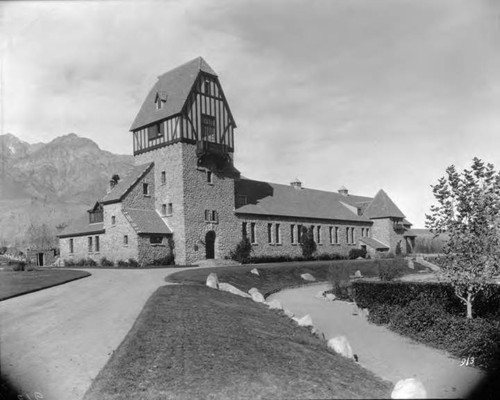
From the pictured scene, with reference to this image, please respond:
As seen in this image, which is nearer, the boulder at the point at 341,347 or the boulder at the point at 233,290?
the boulder at the point at 341,347

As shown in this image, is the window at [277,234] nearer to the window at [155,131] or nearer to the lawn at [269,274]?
the lawn at [269,274]

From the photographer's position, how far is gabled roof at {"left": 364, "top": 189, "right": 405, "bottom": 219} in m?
64.2

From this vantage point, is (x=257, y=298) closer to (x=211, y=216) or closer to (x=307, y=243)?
(x=211, y=216)

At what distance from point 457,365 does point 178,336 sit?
665cm

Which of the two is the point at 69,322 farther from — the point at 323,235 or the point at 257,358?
the point at 323,235

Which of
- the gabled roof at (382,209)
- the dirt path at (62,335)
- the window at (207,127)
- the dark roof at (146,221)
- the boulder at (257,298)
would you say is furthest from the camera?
the gabled roof at (382,209)

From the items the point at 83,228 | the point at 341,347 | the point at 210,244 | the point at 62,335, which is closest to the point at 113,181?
the point at 83,228

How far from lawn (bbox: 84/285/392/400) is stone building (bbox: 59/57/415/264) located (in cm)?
2601

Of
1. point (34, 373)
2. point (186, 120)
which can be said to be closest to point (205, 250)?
point (186, 120)

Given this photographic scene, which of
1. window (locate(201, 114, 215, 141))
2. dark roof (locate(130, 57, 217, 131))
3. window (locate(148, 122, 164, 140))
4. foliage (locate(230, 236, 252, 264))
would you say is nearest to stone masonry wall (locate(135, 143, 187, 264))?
window (locate(148, 122, 164, 140))

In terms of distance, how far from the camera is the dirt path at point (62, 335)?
794 centimetres

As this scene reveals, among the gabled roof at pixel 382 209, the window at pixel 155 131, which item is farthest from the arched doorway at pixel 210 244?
the gabled roof at pixel 382 209

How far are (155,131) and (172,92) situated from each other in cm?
352

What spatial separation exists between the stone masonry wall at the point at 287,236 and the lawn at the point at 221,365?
31994 millimetres
